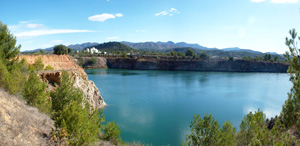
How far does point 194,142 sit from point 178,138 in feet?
28.7

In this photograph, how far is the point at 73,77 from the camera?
23.6 m

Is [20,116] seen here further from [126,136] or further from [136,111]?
[136,111]

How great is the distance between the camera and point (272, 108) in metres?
30.1

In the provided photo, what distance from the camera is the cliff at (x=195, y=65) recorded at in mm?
90875

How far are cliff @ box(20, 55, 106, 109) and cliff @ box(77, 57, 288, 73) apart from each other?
63.4 metres

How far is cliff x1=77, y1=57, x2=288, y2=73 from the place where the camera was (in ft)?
298

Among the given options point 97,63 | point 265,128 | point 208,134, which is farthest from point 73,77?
point 97,63

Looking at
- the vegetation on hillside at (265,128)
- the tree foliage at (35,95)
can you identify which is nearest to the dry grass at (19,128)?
the tree foliage at (35,95)

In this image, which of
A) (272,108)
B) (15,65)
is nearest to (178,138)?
(15,65)

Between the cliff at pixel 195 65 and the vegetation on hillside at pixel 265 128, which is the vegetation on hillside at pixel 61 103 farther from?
the cliff at pixel 195 65

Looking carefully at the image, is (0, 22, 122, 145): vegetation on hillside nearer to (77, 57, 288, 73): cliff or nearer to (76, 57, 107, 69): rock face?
(76, 57, 107, 69): rock face

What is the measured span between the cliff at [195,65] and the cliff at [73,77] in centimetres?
6338

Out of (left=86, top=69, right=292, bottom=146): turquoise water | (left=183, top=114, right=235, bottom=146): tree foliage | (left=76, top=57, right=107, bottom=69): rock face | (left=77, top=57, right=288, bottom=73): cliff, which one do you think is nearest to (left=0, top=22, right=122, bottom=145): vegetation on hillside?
(left=183, top=114, right=235, bottom=146): tree foliage

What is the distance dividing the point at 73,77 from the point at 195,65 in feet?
261
